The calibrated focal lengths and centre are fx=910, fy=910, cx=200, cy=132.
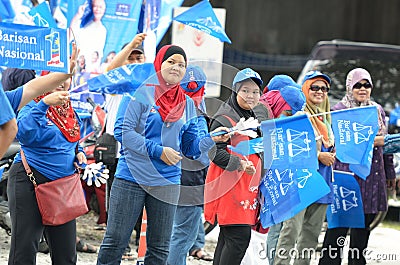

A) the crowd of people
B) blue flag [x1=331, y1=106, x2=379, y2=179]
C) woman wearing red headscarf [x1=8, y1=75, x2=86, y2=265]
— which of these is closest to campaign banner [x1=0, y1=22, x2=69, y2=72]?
the crowd of people

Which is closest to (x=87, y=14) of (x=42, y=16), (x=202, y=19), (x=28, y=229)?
(x=202, y=19)

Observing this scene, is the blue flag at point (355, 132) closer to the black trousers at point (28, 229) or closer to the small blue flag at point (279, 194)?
the small blue flag at point (279, 194)

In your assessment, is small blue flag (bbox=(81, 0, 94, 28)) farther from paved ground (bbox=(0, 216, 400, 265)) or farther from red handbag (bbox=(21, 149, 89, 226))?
red handbag (bbox=(21, 149, 89, 226))

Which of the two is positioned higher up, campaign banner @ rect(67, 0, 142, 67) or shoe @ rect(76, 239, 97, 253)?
campaign banner @ rect(67, 0, 142, 67)

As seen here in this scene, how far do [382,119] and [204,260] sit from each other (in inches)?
78.6

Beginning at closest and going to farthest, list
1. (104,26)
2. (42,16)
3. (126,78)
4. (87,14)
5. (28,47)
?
(28,47) < (126,78) < (42,16) < (87,14) < (104,26)

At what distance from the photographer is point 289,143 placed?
240 inches

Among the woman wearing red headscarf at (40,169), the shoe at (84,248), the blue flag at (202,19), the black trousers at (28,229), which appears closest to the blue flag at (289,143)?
the woman wearing red headscarf at (40,169)

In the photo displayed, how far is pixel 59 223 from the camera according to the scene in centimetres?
564

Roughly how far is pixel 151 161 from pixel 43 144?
69cm

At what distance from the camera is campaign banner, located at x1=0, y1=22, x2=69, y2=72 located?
209 inches

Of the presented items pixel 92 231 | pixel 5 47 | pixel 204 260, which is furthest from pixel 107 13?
pixel 5 47

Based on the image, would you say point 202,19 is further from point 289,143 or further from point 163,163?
point 163,163

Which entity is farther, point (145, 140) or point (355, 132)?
point (355, 132)
